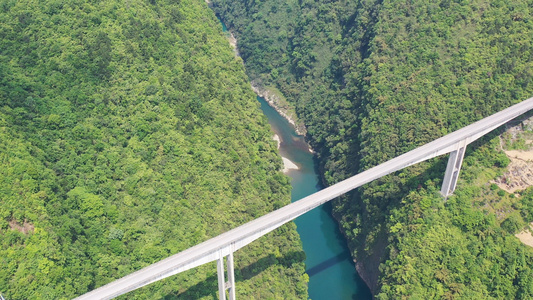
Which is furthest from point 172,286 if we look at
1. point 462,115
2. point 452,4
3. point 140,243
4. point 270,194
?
point 452,4

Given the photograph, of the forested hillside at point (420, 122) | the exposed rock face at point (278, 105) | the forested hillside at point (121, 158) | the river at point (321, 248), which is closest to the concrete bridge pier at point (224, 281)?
the forested hillside at point (121, 158)

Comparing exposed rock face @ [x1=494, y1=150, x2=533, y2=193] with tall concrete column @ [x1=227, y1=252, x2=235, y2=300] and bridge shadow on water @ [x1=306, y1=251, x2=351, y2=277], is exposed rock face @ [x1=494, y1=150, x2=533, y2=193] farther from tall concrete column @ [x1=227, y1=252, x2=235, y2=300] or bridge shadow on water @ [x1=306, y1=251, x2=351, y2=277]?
tall concrete column @ [x1=227, y1=252, x2=235, y2=300]

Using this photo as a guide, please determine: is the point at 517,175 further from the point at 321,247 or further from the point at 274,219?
the point at 274,219

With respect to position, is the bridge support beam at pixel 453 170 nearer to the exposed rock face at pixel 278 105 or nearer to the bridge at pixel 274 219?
the bridge at pixel 274 219

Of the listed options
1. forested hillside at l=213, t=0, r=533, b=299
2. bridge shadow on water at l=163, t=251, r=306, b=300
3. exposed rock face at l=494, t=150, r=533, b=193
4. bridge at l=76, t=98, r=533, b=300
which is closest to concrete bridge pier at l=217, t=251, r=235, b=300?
bridge at l=76, t=98, r=533, b=300

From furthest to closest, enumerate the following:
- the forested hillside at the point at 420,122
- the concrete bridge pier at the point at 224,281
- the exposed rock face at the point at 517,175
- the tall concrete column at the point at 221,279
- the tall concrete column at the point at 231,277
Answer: the exposed rock face at the point at 517,175, the forested hillside at the point at 420,122, the tall concrete column at the point at 231,277, the concrete bridge pier at the point at 224,281, the tall concrete column at the point at 221,279

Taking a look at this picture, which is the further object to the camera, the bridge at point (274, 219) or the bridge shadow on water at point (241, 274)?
the bridge shadow on water at point (241, 274)
